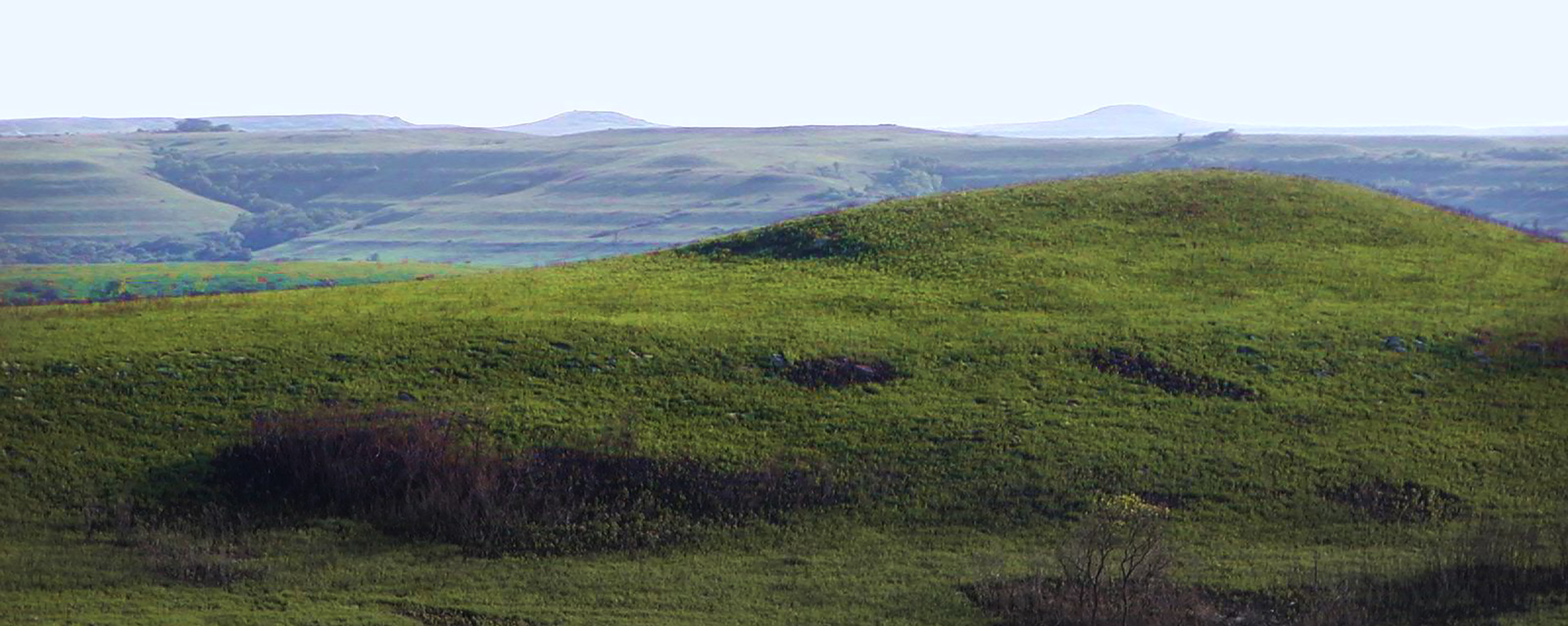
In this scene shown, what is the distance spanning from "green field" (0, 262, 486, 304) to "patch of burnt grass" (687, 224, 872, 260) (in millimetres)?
28608

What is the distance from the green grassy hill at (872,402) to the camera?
2586 centimetres

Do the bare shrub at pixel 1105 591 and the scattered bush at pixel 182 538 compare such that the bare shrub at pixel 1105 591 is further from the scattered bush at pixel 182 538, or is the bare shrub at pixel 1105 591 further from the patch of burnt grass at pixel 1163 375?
the scattered bush at pixel 182 538

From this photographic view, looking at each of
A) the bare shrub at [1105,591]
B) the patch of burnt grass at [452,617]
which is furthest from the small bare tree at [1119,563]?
the patch of burnt grass at [452,617]

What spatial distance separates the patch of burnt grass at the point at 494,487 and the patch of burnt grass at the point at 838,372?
573cm

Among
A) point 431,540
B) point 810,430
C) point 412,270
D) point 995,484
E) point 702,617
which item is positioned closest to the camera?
point 702,617

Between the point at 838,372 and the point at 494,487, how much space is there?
11.9 meters

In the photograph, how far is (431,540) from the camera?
2809 centimetres

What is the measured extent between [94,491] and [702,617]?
1516 cm

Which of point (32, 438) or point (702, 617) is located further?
point (32, 438)

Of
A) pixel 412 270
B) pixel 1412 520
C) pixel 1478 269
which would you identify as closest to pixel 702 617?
pixel 1412 520

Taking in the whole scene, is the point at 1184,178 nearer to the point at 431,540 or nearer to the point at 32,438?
the point at 431,540

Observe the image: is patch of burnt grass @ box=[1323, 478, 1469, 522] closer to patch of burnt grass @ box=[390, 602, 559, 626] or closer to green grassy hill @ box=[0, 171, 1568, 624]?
green grassy hill @ box=[0, 171, 1568, 624]

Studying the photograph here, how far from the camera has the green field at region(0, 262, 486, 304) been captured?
84.2 m

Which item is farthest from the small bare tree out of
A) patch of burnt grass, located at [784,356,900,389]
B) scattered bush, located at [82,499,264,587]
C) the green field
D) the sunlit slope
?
the green field
